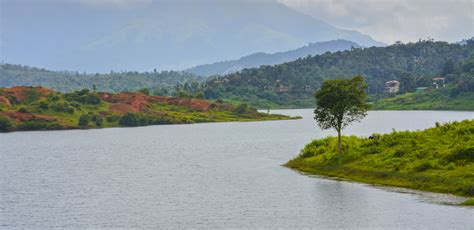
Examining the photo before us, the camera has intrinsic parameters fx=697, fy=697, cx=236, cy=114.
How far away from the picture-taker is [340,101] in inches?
3669

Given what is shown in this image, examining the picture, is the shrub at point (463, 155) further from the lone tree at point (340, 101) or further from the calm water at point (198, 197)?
the lone tree at point (340, 101)

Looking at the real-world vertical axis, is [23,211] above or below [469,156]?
below

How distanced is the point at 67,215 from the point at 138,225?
998 cm

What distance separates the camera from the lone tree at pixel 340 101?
9312 cm

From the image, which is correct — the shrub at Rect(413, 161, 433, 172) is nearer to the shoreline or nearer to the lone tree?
the shoreline

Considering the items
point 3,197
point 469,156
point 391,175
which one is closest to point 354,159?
point 391,175

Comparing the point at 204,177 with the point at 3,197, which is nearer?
the point at 3,197

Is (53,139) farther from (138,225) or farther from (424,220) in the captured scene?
(424,220)

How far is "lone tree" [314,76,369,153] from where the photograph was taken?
93125 millimetres

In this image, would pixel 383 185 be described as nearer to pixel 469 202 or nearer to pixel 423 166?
pixel 423 166

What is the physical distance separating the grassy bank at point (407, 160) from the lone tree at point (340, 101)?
3.81 meters

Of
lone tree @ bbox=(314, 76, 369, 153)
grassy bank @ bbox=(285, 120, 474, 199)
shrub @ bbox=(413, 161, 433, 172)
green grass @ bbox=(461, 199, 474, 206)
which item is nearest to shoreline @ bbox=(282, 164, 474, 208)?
green grass @ bbox=(461, 199, 474, 206)

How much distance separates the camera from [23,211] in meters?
70.6

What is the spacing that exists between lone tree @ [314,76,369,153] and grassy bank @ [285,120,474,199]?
3.81m
